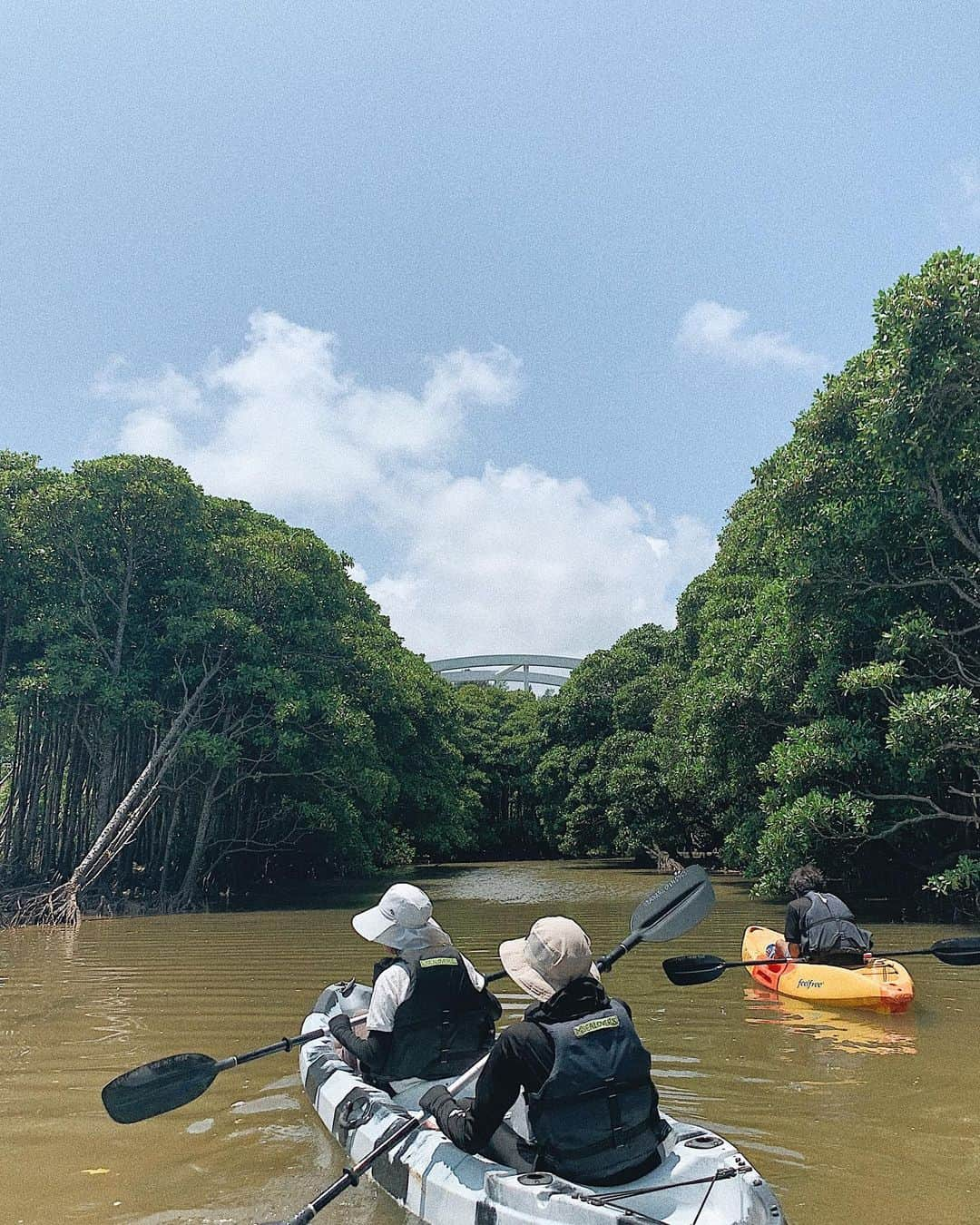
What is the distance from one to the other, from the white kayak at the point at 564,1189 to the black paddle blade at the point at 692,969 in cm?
213

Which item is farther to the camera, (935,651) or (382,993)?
(935,651)

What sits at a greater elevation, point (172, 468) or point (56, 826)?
point (172, 468)

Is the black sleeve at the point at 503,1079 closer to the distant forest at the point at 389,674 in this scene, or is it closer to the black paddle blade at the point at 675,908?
the black paddle blade at the point at 675,908

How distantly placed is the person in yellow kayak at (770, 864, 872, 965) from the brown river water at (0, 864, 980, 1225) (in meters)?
0.45

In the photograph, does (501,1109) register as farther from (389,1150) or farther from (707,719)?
(707,719)

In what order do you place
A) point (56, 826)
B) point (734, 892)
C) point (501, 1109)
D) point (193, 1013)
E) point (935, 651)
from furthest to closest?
point (734, 892) → point (56, 826) → point (935, 651) → point (193, 1013) → point (501, 1109)

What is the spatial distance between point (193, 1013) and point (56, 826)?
11.5 m

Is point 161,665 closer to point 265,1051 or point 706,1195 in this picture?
point 265,1051

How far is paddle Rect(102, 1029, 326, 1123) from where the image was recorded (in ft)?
14.5

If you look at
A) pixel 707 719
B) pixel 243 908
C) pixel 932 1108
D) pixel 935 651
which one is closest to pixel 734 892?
pixel 707 719

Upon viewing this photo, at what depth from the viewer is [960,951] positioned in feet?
19.5

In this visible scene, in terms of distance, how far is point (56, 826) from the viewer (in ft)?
58.3

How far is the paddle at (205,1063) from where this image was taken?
4453mm

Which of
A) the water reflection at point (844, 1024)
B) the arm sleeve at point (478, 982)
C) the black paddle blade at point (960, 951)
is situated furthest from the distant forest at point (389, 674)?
the arm sleeve at point (478, 982)
